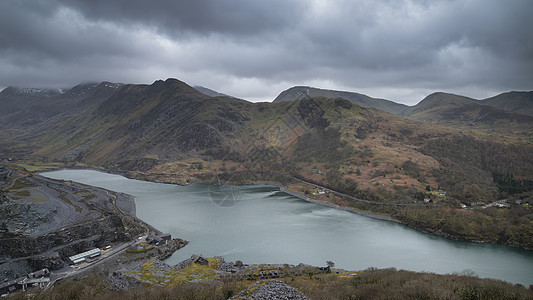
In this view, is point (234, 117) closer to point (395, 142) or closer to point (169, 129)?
point (169, 129)

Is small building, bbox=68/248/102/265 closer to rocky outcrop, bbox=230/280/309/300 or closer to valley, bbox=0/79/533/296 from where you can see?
valley, bbox=0/79/533/296

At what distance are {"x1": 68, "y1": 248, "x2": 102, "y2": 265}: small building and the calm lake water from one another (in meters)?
10.3

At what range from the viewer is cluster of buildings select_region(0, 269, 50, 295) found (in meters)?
31.9

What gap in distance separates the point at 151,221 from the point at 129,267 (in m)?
23.2

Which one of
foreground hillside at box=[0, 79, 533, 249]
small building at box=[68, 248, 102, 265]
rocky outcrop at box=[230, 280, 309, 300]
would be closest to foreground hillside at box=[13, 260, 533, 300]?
rocky outcrop at box=[230, 280, 309, 300]

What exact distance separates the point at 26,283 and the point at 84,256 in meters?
7.60

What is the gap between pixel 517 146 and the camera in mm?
94625

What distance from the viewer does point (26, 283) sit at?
32.6 meters

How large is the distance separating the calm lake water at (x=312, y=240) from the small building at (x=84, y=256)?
1025cm

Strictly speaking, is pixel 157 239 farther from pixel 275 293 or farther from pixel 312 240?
pixel 275 293

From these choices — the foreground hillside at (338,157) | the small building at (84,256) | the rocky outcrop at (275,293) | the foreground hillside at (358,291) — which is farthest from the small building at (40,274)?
the foreground hillside at (338,157)

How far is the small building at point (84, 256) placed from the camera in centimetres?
3875

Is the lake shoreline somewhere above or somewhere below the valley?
below

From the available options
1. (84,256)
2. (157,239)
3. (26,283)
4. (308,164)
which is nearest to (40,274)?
(26,283)
